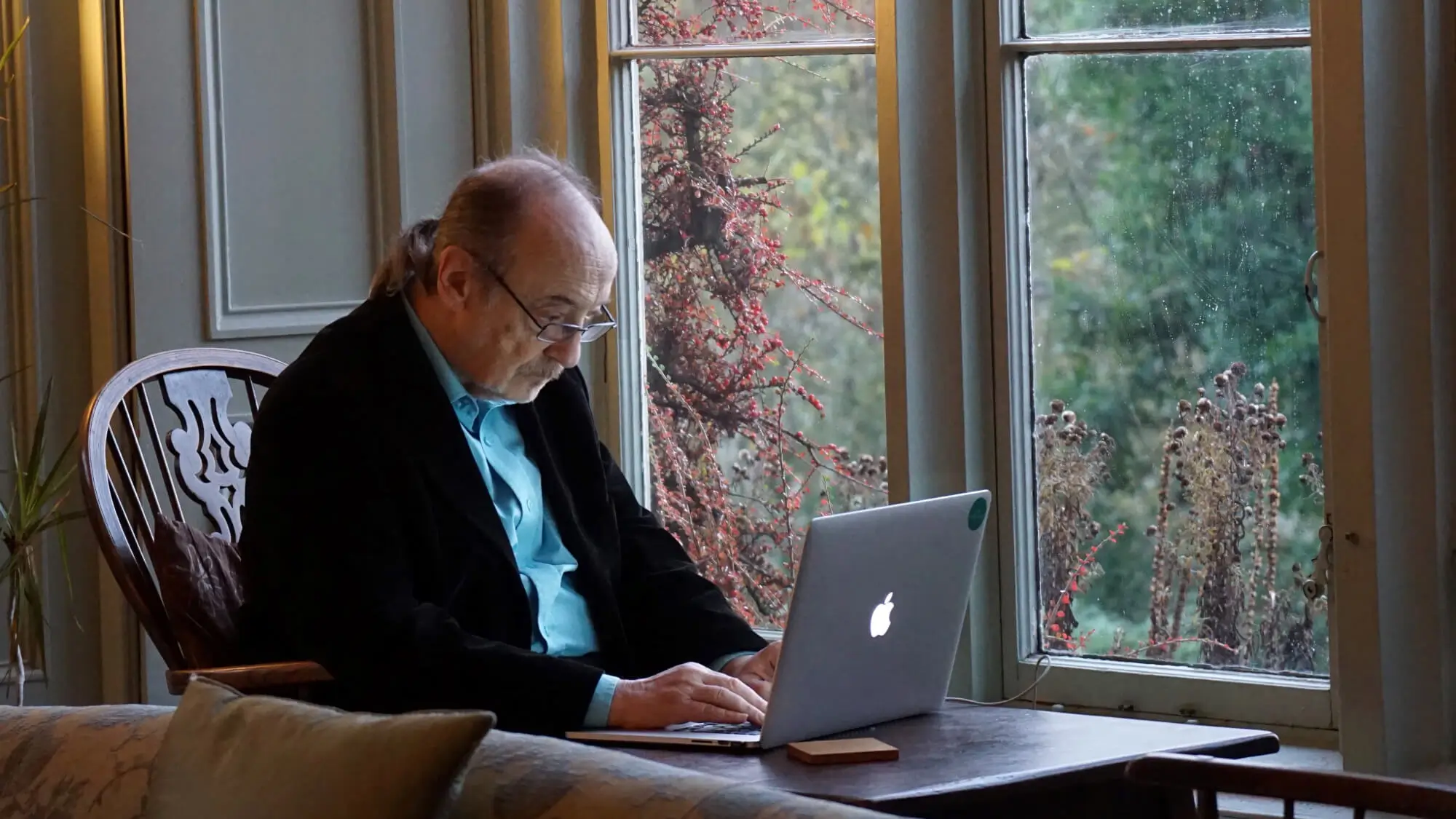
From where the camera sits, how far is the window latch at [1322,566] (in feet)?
8.59

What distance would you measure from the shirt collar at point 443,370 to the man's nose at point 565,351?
0.12 metres

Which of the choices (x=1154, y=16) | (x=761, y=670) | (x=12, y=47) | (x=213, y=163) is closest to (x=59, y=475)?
(x=213, y=163)

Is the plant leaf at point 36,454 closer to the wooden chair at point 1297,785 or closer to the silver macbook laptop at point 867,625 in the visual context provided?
the silver macbook laptop at point 867,625

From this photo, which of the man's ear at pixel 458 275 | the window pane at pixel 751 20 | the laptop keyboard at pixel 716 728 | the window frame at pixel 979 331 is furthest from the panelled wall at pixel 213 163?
Answer: the laptop keyboard at pixel 716 728

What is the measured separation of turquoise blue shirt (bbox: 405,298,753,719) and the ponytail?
0.11ft

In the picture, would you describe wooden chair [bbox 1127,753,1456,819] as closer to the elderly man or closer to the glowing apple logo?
the glowing apple logo

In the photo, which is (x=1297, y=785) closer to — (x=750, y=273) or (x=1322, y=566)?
(x=1322, y=566)

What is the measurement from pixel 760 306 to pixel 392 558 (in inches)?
50.1

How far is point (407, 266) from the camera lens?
2451mm

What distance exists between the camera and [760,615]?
11.0 ft

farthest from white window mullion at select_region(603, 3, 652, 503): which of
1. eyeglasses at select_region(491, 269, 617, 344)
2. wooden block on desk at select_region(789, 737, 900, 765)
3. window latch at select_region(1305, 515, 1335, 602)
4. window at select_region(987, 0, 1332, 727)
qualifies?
wooden block on desk at select_region(789, 737, 900, 765)

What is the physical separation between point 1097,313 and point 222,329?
1.60 metres

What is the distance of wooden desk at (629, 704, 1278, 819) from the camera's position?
65.7 inches

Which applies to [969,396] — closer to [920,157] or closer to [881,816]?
[920,157]
